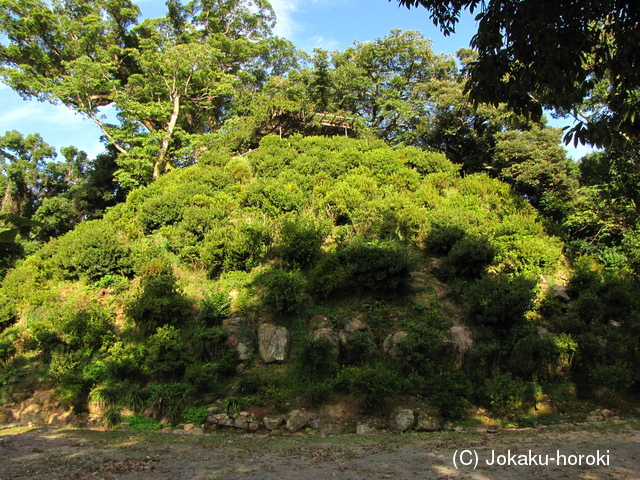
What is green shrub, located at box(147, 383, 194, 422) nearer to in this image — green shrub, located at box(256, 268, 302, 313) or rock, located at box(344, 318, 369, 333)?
green shrub, located at box(256, 268, 302, 313)

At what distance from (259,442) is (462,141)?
1810cm

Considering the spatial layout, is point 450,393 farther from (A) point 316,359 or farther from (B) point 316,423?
(A) point 316,359

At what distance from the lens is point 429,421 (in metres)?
7.06

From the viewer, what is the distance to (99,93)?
23234 millimetres

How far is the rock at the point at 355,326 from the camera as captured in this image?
9062 mm

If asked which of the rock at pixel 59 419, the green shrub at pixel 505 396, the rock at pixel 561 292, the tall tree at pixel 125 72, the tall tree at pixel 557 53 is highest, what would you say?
the tall tree at pixel 125 72

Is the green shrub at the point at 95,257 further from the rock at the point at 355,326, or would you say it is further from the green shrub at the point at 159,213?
the rock at the point at 355,326

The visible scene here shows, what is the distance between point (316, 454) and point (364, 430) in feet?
5.18

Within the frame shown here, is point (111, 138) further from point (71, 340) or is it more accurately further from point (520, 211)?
point (520, 211)

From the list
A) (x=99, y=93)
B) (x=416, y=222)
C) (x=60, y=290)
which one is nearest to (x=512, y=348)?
(x=416, y=222)

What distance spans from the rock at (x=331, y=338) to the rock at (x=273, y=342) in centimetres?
68

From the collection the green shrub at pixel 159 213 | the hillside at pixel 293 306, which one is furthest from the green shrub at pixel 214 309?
the green shrub at pixel 159 213

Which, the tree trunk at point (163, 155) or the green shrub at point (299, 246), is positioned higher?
the tree trunk at point (163, 155)

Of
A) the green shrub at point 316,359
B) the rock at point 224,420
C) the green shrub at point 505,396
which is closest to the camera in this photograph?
the green shrub at point 505,396
